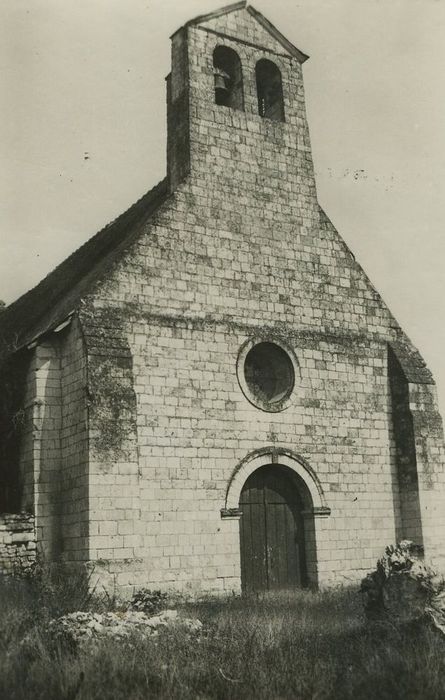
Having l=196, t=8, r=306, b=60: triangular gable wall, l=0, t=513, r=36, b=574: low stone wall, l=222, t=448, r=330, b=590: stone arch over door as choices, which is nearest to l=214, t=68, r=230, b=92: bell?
l=196, t=8, r=306, b=60: triangular gable wall

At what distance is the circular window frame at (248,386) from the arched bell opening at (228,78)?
191 inches

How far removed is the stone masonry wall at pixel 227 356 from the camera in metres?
12.4

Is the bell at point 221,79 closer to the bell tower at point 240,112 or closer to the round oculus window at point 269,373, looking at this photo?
the bell tower at point 240,112

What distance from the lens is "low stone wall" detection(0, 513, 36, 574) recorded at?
12.3 meters

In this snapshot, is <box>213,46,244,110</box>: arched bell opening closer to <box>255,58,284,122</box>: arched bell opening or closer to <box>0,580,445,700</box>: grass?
<box>255,58,284,122</box>: arched bell opening

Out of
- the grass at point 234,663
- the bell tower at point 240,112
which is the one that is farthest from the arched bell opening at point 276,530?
the bell tower at point 240,112

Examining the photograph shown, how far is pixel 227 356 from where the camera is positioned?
1388cm

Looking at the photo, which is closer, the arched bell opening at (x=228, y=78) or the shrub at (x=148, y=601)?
the shrub at (x=148, y=601)

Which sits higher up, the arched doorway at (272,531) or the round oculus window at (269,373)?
the round oculus window at (269,373)

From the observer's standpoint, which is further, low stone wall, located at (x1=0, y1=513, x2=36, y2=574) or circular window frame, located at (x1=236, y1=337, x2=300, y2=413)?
circular window frame, located at (x1=236, y1=337, x2=300, y2=413)

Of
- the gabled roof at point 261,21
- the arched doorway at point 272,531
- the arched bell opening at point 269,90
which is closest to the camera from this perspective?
the arched doorway at point 272,531

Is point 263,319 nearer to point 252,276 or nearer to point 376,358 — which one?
point 252,276

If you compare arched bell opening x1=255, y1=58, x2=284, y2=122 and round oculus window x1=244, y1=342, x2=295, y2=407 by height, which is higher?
arched bell opening x1=255, y1=58, x2=284, y2=122

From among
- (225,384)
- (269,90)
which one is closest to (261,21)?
(269,90)
